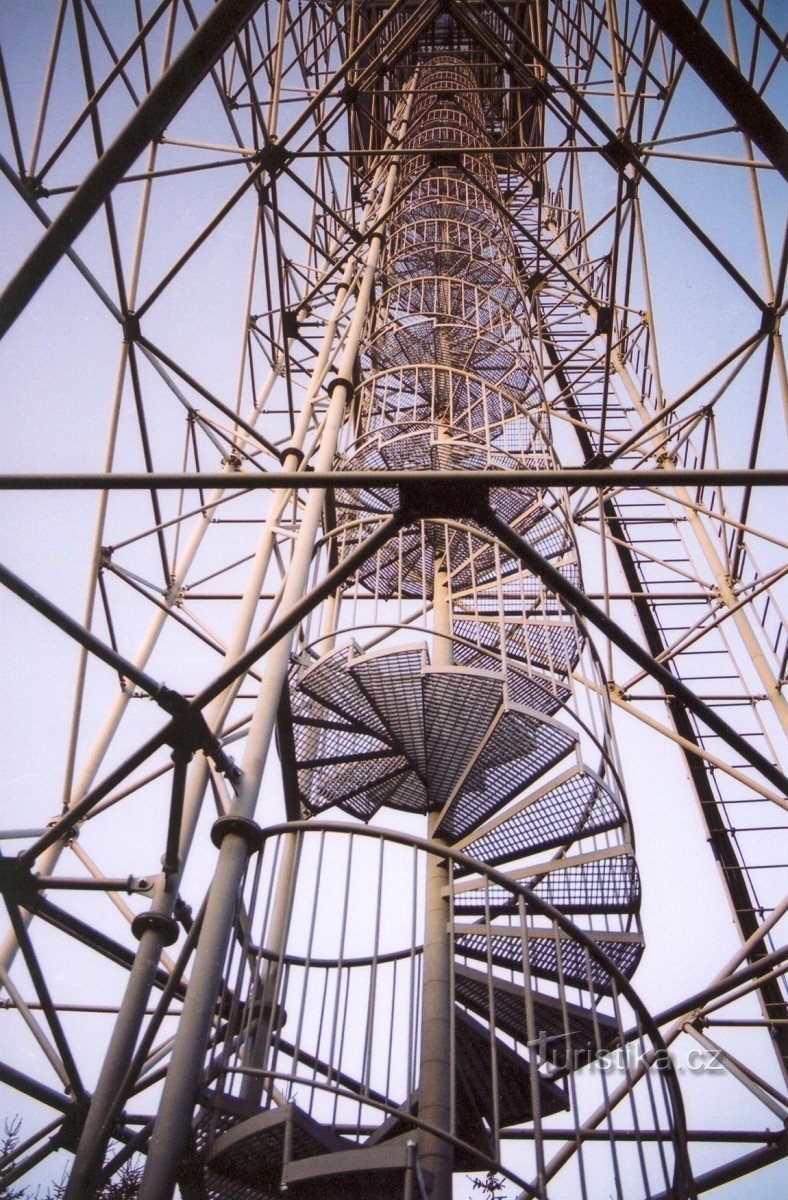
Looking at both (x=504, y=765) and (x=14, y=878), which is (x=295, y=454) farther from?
(x=14, y=878)

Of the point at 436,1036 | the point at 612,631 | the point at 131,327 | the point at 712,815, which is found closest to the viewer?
the point at 612,631

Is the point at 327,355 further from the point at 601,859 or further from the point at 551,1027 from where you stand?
the point at 551,1027

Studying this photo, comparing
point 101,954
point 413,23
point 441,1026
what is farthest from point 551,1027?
point 413,23

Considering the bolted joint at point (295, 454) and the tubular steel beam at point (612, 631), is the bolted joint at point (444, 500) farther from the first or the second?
the bolted joint at point (295, 454)

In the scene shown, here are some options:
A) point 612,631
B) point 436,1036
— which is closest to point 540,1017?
point 436,1036

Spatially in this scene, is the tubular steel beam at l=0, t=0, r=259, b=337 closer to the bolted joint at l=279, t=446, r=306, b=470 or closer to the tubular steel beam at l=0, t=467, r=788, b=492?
the tubular steel beam at l=0, t=467, r=788, b=492

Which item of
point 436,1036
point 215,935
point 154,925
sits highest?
point 154,925

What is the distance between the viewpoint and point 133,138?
3.52 m

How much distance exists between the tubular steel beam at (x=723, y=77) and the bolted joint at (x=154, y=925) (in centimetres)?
446

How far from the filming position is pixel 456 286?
13086mm

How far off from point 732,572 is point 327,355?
4.41 m

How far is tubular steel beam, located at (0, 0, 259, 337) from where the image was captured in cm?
348

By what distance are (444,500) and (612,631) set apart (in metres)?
0.96

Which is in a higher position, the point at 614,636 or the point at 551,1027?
the point at 614,636
